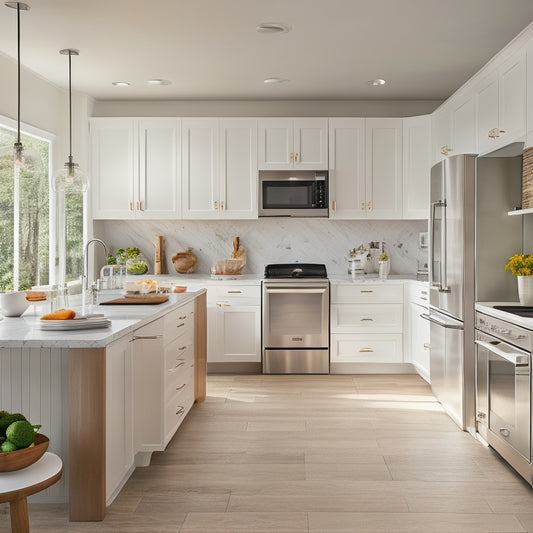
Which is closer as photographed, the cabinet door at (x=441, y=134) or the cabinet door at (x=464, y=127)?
the cabinet door at (x=464, y=127)

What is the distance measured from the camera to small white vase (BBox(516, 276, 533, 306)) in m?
3.63

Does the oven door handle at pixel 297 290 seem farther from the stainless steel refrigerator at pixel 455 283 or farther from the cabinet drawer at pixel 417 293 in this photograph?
the stainless steel refrigerator at pixel 455 283

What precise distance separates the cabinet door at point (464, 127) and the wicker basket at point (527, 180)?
2.47 feet

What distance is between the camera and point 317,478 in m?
3.26

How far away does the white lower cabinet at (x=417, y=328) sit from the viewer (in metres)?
5.40

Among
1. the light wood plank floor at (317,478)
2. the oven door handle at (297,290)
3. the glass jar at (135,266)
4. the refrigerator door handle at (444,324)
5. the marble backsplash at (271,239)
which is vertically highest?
the marble backsplash at (271,239)

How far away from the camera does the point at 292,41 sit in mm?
4445

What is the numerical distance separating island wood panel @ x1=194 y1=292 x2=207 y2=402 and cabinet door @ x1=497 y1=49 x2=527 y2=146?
2434 mm

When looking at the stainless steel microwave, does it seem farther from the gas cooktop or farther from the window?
the gas cooktop

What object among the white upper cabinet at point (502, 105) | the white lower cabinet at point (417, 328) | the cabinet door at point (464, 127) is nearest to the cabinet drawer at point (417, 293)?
the white lower cabinet at point (417, 328)

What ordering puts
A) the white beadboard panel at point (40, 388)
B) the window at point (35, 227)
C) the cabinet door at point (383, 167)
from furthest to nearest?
the cabinet door at point (383, 167)
the window at point (35, 227)
the white beadboard panel at point (40, 388)

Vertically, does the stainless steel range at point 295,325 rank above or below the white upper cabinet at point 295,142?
below

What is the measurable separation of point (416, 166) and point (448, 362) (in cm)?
233

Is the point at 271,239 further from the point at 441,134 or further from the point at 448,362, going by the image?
the point at 448,362
